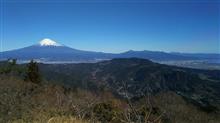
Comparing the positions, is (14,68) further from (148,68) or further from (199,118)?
(148,68)

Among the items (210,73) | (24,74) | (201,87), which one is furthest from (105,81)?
(24,74)

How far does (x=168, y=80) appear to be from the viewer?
14400 cm

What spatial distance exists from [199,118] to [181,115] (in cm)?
187

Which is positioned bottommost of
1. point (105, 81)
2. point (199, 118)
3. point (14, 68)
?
point (105, 81)

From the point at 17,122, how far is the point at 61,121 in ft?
3.34

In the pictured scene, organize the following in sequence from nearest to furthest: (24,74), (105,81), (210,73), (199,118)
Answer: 1. (199,118)
2. (24,74)
3. (105,81)
4. (210,73)

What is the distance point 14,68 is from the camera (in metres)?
52.3

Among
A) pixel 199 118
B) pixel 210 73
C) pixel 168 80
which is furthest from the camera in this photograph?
pixel 210 73

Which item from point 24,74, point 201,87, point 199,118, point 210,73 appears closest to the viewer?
point 199,118

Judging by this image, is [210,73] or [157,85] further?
[210,73]

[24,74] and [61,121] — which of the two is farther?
[24,74]

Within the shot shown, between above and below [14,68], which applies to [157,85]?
below

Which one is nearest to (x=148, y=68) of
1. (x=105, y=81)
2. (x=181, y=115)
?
(x=105, y=81)

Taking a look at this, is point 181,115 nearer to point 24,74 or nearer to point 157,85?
point 24,74
